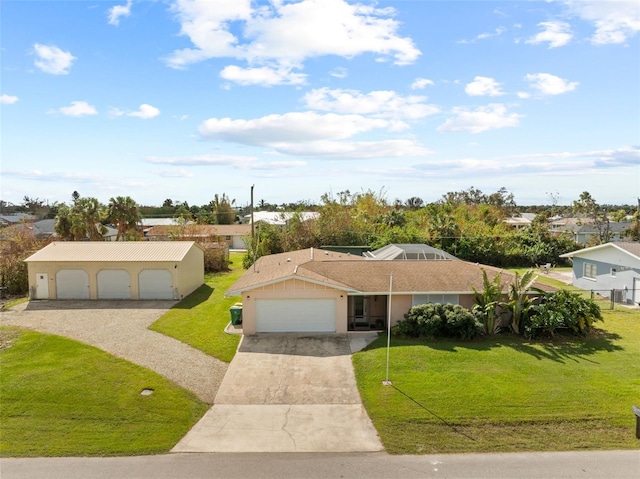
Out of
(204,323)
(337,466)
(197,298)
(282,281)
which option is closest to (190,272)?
(197,298)

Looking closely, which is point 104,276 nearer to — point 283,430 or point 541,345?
point 283,430

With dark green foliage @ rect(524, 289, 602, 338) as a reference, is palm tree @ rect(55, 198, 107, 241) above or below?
above

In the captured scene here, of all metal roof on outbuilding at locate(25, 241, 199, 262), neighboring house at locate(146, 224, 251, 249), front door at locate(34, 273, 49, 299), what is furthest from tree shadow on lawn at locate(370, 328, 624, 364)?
neighboring house at locate(146, 224, 251, 249)

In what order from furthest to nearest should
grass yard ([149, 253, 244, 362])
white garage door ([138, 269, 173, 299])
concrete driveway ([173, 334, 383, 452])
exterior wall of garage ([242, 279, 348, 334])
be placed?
white garage door ([138, 269, 173, 299]), exterior wall of garage ([242, 279, 348, 334]), grass yard ([149, 253, 244, 362]), concrete driveway ([173, 334, 383, 452])

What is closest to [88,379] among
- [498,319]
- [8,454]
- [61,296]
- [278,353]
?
[8,454]

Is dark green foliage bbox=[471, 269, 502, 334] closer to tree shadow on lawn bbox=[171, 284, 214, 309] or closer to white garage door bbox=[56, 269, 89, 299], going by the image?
tree shadow on lawn bbox=[171, 284, 214, 309]
